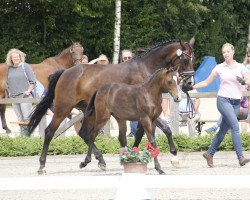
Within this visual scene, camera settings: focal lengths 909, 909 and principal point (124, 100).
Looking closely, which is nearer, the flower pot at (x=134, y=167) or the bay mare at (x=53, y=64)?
the flower pot at (x=134, y=167)

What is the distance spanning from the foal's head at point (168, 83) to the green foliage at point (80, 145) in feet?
11.2

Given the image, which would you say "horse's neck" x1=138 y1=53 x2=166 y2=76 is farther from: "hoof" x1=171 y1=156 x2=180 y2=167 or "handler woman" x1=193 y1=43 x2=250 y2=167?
"hoof" x1=171 y1=156 x2=180 y2=167

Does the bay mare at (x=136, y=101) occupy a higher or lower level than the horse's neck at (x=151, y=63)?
lower

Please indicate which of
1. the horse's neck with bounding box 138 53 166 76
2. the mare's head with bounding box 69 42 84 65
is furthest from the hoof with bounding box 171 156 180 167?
the mare's head with bounding box 69 42 84 65

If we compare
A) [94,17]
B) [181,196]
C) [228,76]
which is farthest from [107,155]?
[94,17]

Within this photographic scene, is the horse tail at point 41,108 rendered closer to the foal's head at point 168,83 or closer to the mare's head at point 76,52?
the foal's head at point 168,83

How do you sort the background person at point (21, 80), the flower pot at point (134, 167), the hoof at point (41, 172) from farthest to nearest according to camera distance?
1. the background person at point (21, 80)
2. the hoof at point (41, 172)
3. the flower pot at point (134, 167)

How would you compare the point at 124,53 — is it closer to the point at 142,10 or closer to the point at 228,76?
the point at 228,76

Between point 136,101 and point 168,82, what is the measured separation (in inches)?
21.3

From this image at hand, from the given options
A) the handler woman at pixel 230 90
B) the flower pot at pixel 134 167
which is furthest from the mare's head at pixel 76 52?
the flower pot at pixel 134 167

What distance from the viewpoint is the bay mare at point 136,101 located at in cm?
1282

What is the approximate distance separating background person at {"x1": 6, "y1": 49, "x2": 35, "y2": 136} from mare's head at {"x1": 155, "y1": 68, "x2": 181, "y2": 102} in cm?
543

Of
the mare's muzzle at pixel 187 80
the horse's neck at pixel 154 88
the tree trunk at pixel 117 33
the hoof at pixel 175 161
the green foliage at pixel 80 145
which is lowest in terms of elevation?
the tree trunk at pixel 117 33

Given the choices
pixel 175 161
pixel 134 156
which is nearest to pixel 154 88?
pixel 175 161
